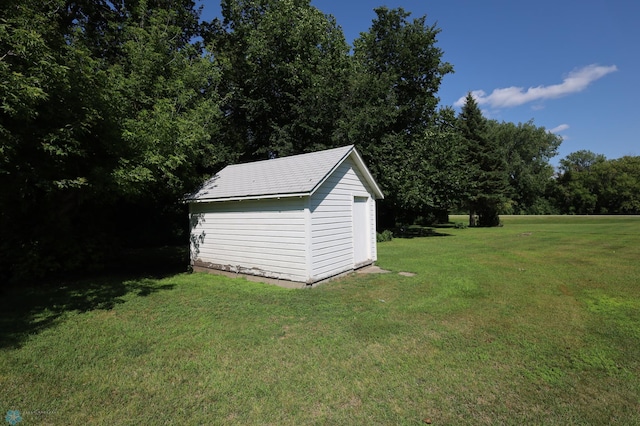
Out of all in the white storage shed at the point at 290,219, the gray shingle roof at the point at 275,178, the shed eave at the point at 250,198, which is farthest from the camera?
the gray shingle roof at the point at 275,178

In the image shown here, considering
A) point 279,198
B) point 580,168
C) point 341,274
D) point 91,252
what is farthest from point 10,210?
point 580,168

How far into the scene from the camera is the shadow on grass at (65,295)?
5579mm

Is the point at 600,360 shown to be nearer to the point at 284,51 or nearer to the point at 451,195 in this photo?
the point at 451,195

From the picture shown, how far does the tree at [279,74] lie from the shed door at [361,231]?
10.0 m

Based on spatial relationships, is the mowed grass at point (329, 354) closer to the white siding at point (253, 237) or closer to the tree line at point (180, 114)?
the white siding at point (253, 237)

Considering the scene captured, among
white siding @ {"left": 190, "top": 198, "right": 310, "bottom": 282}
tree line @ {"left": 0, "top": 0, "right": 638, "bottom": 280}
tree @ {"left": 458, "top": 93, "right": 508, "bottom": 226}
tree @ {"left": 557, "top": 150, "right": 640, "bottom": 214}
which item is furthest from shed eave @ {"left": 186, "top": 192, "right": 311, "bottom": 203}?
tree @ {"left": 557, "top": 150, "right": 640, "bottom": 214}

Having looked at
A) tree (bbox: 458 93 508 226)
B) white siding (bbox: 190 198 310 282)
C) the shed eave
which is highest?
tree (bbox: 458 93 508 226)

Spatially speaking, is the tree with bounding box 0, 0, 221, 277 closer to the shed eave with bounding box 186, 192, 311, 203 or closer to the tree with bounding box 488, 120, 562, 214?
the shed eave with bounding box 186, 192, 311, 203

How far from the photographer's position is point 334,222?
28.8ft

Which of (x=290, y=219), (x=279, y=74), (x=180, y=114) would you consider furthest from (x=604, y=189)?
(x=180, y=114)

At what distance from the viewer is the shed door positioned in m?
9.92

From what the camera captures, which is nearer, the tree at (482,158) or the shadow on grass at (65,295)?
the shadow on grass at (65,295)

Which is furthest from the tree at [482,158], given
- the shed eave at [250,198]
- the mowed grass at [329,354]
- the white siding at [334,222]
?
the shed eave at [250,198]

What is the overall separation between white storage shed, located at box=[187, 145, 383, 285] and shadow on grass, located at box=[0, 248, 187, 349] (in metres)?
2.02
